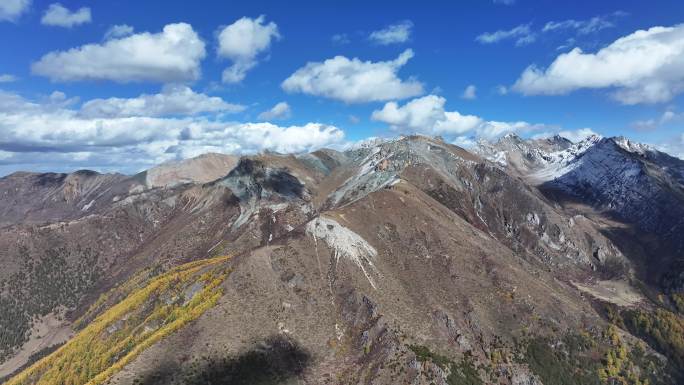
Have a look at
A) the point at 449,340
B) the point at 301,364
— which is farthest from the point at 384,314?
the point at 301,364

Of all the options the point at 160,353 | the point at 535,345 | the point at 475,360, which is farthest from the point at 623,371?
the point at 160,353

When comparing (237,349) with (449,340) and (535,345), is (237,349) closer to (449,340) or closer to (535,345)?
(449,340)

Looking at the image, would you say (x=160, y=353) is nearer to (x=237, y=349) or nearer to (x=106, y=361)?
(x=237, y=349)

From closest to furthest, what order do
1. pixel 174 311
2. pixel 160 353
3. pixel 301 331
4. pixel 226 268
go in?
pixel 160 353, pixel 301 331, pixel 174 311, pixel 226 268

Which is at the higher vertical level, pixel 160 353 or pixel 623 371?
pixel 160 353

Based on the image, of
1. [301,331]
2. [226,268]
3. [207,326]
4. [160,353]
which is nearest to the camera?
[160,353]

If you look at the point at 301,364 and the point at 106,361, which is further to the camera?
the point at 106,361

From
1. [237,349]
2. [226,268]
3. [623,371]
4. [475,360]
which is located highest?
[226,268]
